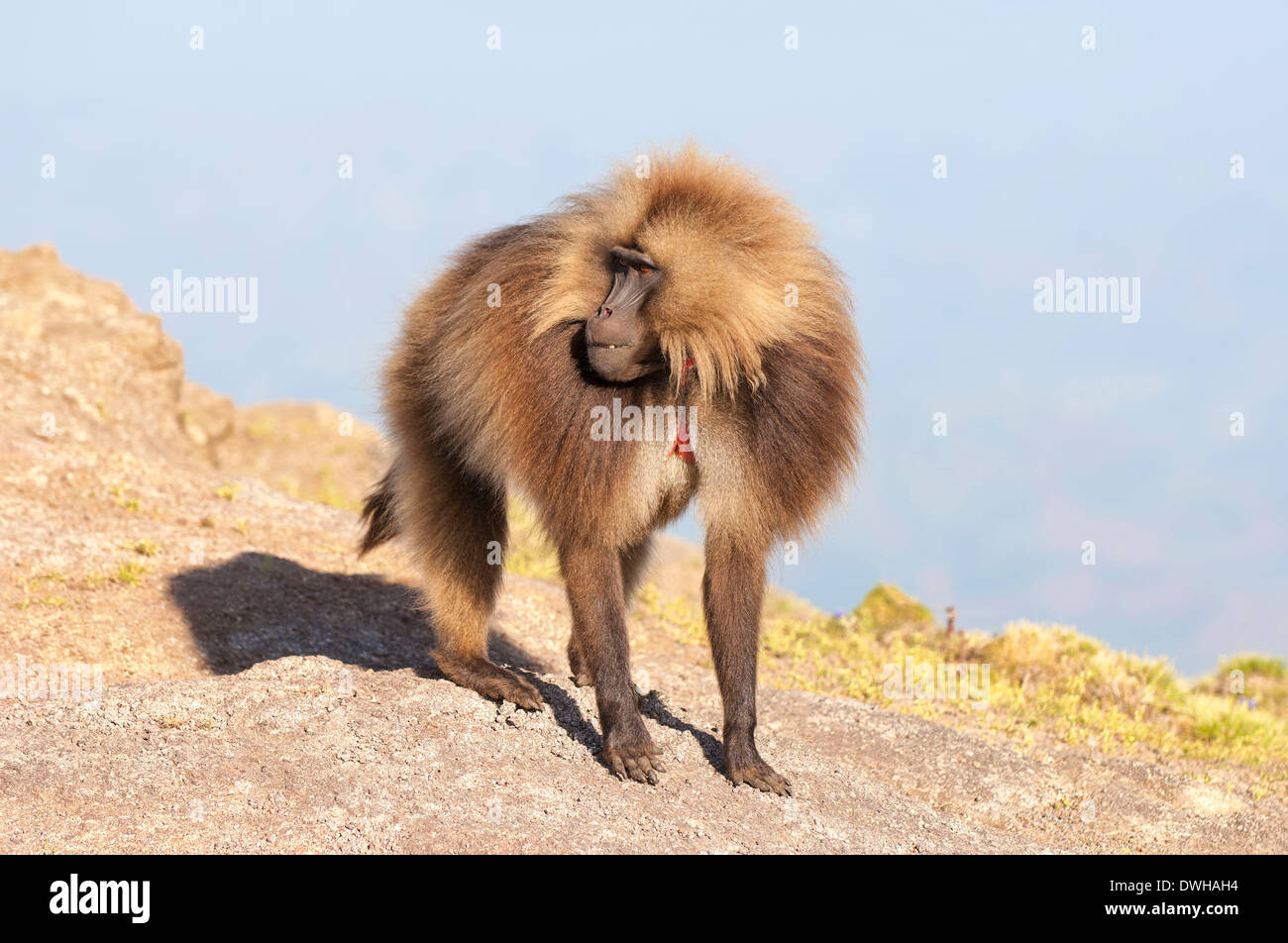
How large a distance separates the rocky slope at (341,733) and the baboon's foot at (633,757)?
7 centimetres

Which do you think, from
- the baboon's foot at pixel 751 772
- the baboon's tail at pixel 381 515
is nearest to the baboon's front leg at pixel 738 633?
the baboon's foot at pixel 751 772

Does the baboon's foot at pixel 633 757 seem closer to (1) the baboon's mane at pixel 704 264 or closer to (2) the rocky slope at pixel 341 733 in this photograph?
(2) the rocky slope at pixel 341 733

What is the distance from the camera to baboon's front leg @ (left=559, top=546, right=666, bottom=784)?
5.25m

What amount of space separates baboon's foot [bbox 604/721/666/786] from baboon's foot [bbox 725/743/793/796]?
1.01 feet

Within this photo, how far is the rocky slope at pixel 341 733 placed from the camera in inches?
187

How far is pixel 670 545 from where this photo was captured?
16.7 metres

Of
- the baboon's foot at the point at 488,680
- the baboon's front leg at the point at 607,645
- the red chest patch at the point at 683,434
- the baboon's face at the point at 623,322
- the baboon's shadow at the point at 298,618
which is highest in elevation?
the baboon's face at the point at 623,322

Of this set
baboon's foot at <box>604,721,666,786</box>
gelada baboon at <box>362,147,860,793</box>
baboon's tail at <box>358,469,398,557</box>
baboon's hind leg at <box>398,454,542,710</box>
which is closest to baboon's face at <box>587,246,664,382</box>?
gelada baboon at <box>362,147,860,793</box>

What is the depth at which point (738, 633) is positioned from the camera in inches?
212

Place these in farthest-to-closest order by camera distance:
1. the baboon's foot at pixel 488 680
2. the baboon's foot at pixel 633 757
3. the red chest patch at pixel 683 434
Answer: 1. the baboon's foot at pixel 488 680
2. the baboon's foot at pixel 633 757
3. the red chest patch at pixel 683 434

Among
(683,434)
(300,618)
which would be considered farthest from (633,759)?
(300,618)

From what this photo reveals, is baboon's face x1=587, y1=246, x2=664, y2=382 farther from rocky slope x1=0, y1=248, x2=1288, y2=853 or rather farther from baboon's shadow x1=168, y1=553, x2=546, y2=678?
baboon's shadow x1=168, y1=553, x2=546, y2=678

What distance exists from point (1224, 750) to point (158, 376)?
10641 mm

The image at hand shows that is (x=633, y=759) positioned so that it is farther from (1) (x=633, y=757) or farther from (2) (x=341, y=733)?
(2) (x=341, y=733)
